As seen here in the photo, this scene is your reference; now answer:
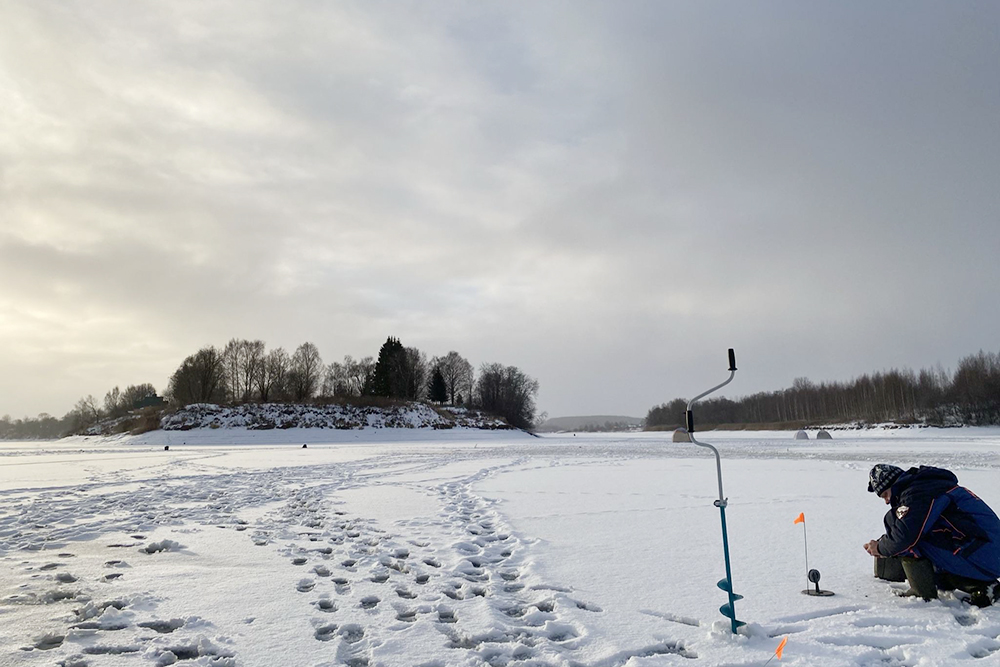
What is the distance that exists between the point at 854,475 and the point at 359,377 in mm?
84886

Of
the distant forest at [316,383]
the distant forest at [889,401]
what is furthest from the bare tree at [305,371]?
the distant forest at [889,401]

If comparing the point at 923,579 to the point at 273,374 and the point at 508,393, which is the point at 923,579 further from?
the point at 508,393

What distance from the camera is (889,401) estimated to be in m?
80.6

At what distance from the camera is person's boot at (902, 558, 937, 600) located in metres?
3.94

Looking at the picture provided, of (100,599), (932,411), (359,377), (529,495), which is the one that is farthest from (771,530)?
(359,377)

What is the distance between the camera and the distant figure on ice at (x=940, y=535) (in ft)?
12.3

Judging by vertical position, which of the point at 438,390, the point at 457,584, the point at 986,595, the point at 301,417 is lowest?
the point at 457,584

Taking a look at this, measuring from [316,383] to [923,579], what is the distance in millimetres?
81341

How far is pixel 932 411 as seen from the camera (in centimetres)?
6812

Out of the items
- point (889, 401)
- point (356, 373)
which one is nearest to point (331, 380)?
point (356, 373)

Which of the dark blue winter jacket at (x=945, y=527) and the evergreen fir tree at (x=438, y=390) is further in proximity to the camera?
the evergreen fir tree at (x=438, y=390)

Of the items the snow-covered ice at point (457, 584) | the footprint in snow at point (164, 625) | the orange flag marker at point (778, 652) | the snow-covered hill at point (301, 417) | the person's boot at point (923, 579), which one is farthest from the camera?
the snow-covered hill at point (301, 417)

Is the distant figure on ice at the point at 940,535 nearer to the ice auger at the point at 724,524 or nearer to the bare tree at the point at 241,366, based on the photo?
the ice auger at the point at 724,524

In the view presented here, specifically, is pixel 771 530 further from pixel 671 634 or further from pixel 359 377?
pixel 359 377
